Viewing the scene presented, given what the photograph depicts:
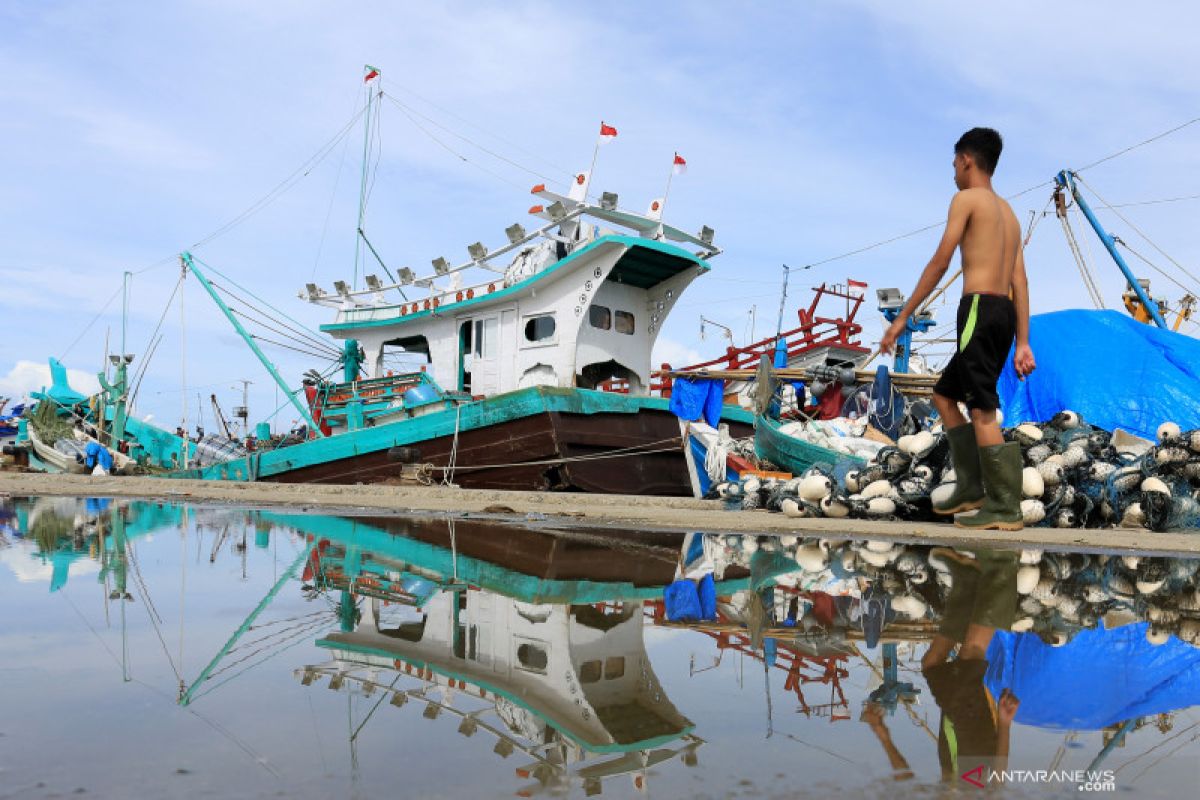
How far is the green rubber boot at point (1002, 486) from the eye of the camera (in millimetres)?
4805

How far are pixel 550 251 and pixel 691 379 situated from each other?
3608mm

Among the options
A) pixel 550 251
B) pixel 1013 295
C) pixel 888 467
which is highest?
pixel 550 251

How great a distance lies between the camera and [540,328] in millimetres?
14594

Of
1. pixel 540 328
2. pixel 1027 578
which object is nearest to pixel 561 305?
pixel 540 328

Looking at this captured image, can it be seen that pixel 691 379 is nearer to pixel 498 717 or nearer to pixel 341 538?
pixel 341 538

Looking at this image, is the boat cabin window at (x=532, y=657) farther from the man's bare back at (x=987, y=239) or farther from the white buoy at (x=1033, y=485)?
the white buoy at (x=1033, y=485)

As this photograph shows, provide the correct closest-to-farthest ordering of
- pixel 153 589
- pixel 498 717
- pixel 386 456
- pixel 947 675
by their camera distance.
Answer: pixel 498 717, pixel 947 675, pixel 153 589, pixel 386 456

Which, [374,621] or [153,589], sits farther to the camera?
[153,589]

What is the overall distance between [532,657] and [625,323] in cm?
1346

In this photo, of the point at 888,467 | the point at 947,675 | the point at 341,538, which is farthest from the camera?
the point at 888,467

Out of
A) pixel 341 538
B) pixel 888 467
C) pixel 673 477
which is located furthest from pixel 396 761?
pixel 673 477

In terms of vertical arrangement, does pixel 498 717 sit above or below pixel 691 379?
below

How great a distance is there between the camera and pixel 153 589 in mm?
2654

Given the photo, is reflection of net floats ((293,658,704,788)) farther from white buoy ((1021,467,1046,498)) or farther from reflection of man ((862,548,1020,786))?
white buoy ((1021,467,1046,498))
